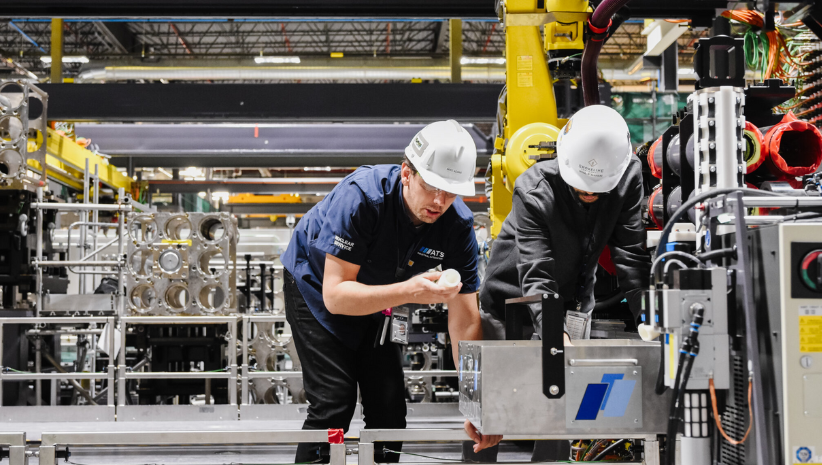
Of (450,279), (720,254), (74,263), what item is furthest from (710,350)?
(74,263)

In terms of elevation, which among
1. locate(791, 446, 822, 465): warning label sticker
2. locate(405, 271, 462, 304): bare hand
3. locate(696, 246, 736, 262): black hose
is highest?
locate(696, 246, 736, 262): black hose

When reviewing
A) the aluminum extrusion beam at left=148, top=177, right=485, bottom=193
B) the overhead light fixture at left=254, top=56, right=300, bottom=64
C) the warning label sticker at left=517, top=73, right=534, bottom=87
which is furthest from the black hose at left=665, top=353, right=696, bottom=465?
the overhead light fixture at left=254, top=56, right=300, bottom=64

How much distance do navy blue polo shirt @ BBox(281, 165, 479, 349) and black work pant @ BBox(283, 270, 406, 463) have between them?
0.04 metres

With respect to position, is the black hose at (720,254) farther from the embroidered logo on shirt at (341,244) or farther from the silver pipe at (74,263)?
the silver pipe at (74,263)

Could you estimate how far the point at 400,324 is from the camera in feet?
6.66

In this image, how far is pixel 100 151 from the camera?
841 cm

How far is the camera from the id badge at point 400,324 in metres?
2.01

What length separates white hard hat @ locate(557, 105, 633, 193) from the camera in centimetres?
202

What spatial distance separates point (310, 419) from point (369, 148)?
6.02m

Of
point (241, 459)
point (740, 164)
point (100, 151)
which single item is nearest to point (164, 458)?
point (241, 459)

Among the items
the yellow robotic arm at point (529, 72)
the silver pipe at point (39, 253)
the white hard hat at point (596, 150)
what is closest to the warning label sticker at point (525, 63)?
the yellow robotic arm at point (529, 72)

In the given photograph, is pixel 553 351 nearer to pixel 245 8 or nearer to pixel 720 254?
pixel 720 254

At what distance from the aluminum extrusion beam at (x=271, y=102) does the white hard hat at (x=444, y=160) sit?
165 inches

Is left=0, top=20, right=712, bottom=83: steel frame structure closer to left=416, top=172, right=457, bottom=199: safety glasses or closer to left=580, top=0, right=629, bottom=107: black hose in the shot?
left=580, top=0, right=629, bottom=107: black hose
